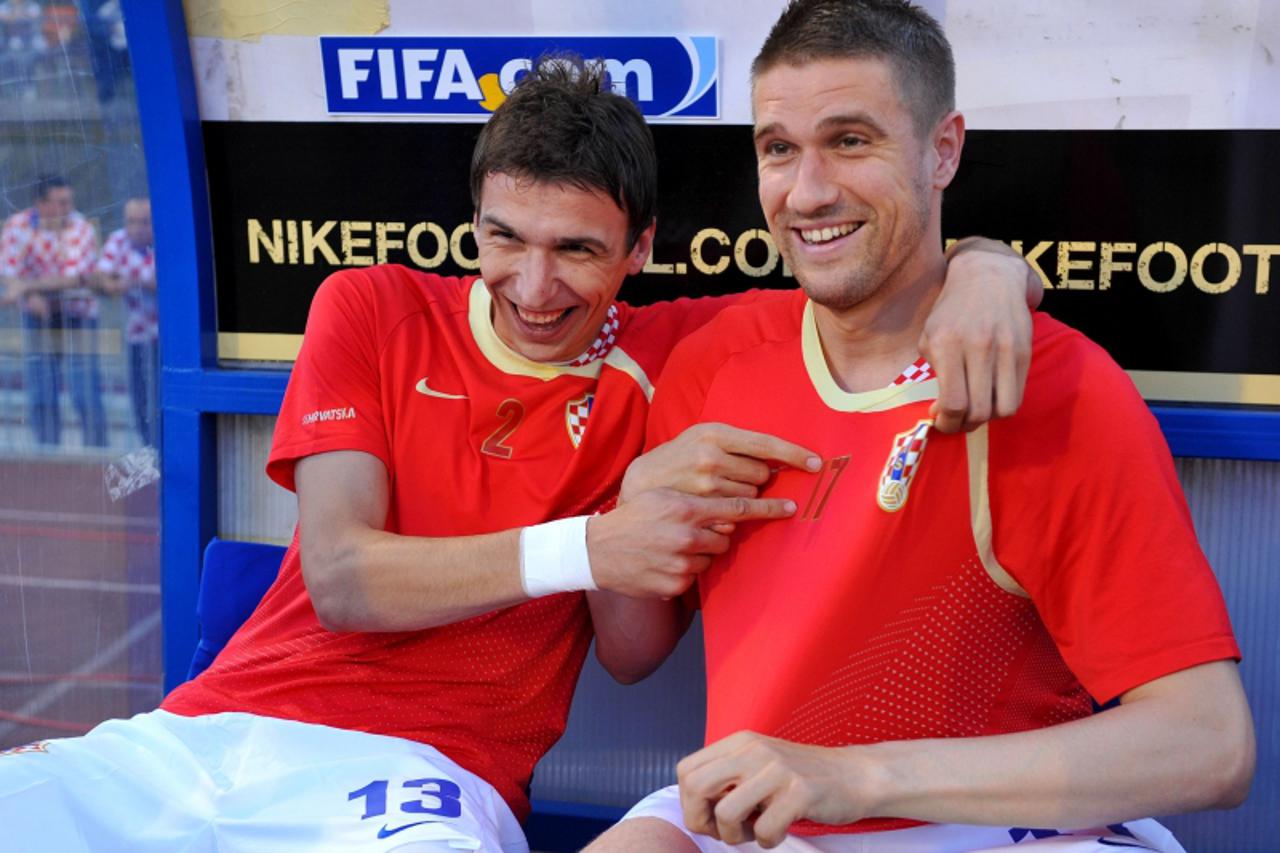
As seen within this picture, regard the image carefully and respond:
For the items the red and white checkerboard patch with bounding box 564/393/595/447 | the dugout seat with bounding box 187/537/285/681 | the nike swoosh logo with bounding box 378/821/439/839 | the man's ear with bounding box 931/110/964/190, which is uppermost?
the man's ear with bounding box 931/110/964/190

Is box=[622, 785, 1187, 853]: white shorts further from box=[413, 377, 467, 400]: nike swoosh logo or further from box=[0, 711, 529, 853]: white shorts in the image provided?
box=[413, 377, 467, 400]: nike swoosh logo

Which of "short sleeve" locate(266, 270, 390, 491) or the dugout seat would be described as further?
the dugout seat

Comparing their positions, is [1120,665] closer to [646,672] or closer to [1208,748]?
[1208,748]

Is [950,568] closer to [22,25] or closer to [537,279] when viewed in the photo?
[537,279]

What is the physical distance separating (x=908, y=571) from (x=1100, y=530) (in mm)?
260

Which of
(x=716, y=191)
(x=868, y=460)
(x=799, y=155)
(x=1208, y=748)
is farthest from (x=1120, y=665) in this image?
(x=716, y=191)

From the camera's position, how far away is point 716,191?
2.73 meters

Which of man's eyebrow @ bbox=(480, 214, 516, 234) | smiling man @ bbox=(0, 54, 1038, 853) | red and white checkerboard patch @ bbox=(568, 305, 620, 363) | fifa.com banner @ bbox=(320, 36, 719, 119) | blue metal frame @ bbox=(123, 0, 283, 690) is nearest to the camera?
smiling man @ bbox=(0, 54, 1038, 853)

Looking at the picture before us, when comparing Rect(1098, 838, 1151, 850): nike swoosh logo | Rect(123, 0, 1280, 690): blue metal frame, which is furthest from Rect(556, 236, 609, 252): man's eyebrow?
Rect(1098, 838, 1151, 850): nike swoosh logo

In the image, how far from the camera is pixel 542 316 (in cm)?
223

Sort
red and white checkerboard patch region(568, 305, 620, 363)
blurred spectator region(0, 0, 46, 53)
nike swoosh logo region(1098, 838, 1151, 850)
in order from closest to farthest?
nike swoosh logo region(1098, 838, 1151, 850) < red and white checkerboard patch region(568, 305, 620, 363) < blurred spectator region(0, 0, 46, 53)

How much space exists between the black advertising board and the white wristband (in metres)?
0.86

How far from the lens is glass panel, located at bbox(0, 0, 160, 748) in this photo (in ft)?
9.84

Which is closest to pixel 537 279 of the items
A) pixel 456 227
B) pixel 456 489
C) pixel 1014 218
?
pixel 456 489
